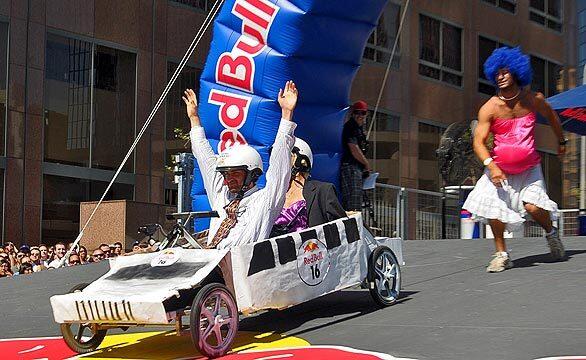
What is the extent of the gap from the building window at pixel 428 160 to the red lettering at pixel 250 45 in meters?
21.9

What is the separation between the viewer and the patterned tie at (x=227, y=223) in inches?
332

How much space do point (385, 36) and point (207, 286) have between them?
26.3m

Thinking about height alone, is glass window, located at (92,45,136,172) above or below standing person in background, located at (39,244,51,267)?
above

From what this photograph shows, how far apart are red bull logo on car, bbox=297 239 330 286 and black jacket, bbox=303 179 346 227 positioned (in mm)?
488

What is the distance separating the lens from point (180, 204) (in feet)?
49.5

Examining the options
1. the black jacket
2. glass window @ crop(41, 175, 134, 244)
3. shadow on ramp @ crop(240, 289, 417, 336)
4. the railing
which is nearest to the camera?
shadow on ramp @ crop(240, 289, 417, 336)

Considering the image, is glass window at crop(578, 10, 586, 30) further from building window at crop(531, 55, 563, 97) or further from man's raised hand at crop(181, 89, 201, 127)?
man's raised hand at crop(181, 89, 201, 127)

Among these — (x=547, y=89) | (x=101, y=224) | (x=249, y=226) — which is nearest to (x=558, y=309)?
(x=249, y=226)

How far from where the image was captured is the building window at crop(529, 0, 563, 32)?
130 feet

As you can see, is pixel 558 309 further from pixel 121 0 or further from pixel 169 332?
pixel 121 0

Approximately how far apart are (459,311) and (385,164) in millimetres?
24450

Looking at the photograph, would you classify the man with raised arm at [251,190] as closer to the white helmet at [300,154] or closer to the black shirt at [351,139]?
the white helmet at [300,154]

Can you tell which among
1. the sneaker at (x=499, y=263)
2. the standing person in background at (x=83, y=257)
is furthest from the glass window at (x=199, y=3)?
the sneaker at (x=499, y=263)

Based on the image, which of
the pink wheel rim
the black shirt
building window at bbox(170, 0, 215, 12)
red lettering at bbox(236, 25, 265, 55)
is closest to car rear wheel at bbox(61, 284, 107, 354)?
the pink wheel rim
